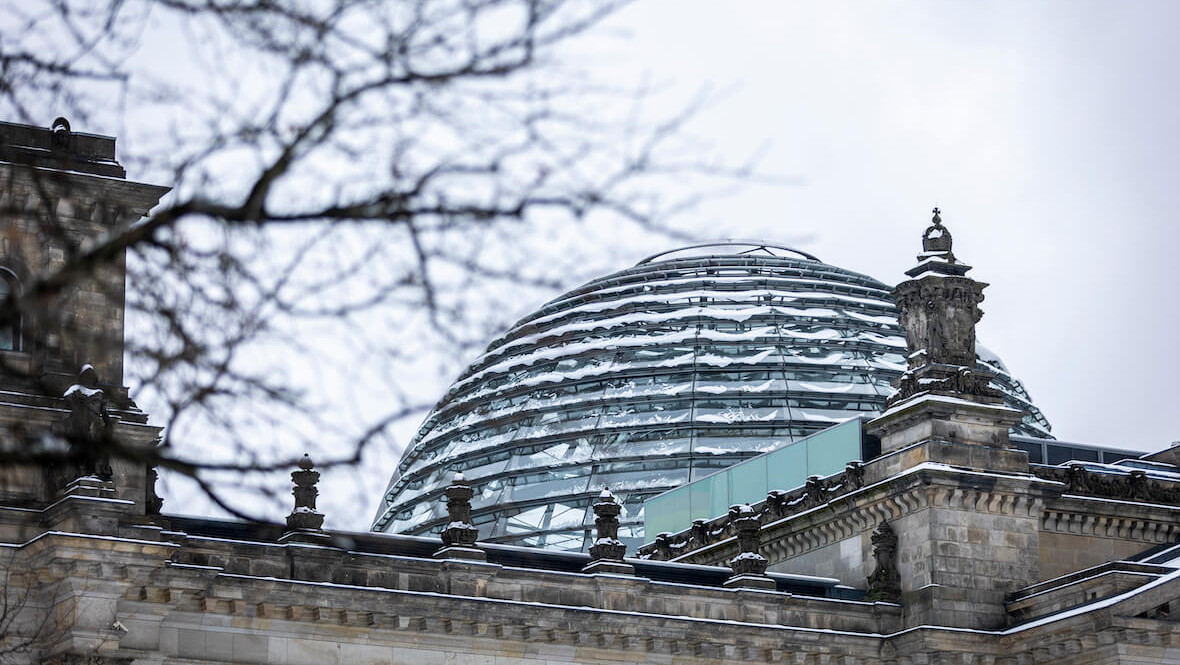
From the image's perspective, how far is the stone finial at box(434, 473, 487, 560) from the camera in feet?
127

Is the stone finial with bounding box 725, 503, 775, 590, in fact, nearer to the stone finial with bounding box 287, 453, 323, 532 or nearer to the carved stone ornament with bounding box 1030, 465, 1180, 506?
the carved stone ornament with bounding box 1030, 465, 1180, 506

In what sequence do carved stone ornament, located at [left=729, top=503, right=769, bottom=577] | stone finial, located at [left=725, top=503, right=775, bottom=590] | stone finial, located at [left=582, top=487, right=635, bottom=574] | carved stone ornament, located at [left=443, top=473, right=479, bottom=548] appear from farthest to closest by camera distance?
carved stone ornament, located at [left=729, top=503, right=769, bottom=577] → stone finial, located at [left=725, top=503, right=775, bottom=590] → stone finial, located at [left=582, top=487, right=635, bottom=574] → carved stone ornament, located at [left=443, top=473, right=479, bottom=548]

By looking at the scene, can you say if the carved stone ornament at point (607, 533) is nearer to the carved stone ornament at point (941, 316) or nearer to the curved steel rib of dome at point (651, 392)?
the carved stone ornament at point (941, 316)

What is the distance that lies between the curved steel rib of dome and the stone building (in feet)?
85.5

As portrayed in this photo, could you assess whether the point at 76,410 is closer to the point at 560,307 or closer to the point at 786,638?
the point at 786,638

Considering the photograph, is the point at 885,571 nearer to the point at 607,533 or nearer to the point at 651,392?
the point at 607,533

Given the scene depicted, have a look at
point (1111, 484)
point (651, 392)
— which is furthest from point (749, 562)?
point (651, 392)

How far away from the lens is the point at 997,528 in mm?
42719

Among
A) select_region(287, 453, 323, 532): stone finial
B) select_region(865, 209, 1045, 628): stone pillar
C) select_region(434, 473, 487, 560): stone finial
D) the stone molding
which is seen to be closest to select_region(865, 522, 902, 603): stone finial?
select_region(865, 209, 1045, 628): stone pillar

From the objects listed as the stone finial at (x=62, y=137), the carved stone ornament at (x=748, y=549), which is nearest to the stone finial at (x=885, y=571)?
the carved stone ornament at (x=748, y=549)

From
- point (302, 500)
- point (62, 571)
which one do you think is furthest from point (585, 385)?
point (62, 571)

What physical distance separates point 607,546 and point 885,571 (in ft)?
20.5

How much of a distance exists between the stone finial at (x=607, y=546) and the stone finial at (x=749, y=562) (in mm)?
2486

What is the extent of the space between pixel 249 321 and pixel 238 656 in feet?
76.3
